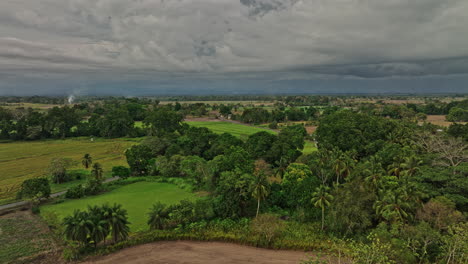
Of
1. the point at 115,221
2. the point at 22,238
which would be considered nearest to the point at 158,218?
the point at 115,221

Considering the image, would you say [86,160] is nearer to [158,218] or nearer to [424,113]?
[158,218]

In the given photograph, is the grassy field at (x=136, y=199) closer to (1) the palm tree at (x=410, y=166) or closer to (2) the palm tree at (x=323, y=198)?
(2) the palm tree at (x=323, y=198)

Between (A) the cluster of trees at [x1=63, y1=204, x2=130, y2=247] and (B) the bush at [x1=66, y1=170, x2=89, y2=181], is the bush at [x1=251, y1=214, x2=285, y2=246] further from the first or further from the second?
(B) the bush at [x1=66, y1=170, x2=89, y2=181]

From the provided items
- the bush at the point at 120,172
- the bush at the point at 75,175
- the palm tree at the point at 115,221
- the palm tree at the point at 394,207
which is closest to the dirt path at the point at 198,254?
the palm tree at the point at 115,221

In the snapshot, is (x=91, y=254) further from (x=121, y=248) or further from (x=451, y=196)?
(x=451, y=196)

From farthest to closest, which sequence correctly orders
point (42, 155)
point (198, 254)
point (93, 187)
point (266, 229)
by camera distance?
point (42, 155) < point (93, 187) < point (266, 229) < point (198, 254)

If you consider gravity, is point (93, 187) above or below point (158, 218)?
below

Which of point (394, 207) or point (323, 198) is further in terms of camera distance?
point (323, 198)
